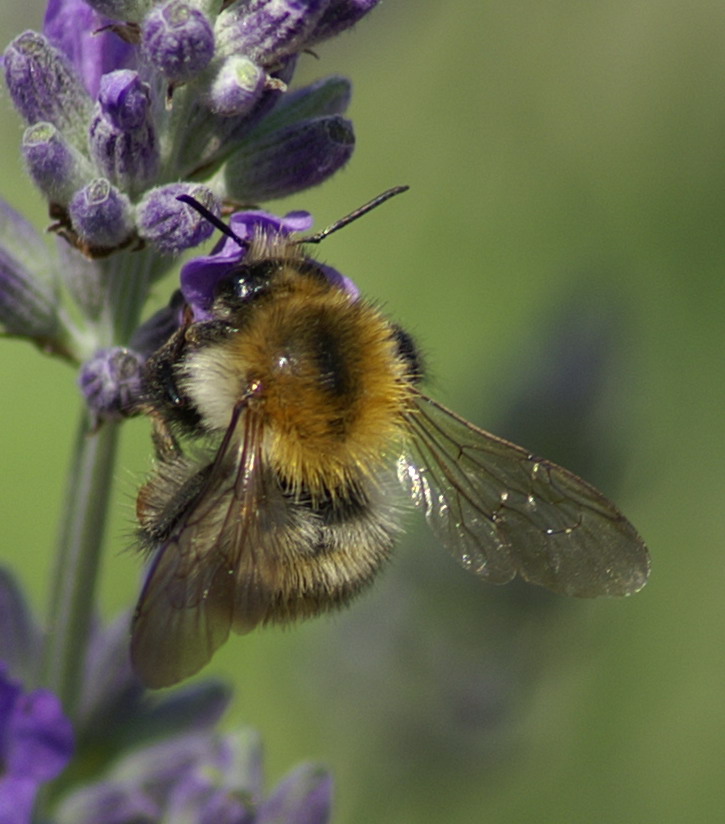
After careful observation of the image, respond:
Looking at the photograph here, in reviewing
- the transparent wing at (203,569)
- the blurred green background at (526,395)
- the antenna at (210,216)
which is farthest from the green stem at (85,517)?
the transparent wing at (203,569)

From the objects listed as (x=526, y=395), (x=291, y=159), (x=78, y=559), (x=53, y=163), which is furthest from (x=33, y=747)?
(x=526, y=395)

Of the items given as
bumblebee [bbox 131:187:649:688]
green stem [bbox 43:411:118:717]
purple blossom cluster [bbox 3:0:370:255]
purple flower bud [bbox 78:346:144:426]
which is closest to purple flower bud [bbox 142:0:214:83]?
purple blossom cluster [bbox 3:0:370:255]

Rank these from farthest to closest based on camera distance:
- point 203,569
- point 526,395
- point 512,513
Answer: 1. point 526,395
2. point 512,513
3. point 203,569

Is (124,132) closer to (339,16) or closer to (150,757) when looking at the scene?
(339,16)

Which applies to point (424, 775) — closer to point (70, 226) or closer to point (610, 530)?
point (610, 530)

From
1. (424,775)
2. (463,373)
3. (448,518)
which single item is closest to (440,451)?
(448,518)

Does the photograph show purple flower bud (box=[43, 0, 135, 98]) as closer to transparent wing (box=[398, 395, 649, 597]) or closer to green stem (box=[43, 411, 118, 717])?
green stem (box=[43, 411, 118, 717])
